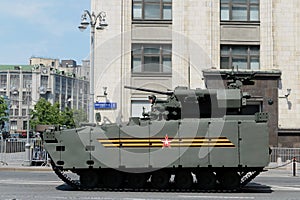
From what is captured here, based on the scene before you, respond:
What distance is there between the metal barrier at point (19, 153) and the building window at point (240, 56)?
13.2 m

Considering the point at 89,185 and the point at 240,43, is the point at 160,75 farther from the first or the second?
the point at 89,185

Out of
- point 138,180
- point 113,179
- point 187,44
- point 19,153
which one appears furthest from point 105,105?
point 138,180

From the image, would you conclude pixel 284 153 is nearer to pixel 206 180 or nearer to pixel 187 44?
A: pixel 187 44

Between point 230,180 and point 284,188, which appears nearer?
point 230,180

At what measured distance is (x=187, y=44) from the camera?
33375mm

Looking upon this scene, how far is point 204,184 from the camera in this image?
55.1ft

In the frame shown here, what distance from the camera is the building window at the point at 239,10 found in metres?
34.0

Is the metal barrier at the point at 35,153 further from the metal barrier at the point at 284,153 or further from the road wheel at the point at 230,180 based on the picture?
the road wheel at the point at 230,180

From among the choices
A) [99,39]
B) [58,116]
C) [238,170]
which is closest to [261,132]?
[238,170]

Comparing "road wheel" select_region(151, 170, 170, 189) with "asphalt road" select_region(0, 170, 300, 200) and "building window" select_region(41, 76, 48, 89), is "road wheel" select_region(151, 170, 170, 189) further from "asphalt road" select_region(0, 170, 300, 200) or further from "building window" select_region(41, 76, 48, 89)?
"building window" select_region(41, 76, 48, 89)

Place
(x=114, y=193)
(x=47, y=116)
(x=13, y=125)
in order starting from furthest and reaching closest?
(x=13, y=125) → (x=47, y=116) → (x=114, y=193)

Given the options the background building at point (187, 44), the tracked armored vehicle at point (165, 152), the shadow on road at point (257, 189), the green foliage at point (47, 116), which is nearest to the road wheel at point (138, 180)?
the tracked armored vehicle at point (165, 152)

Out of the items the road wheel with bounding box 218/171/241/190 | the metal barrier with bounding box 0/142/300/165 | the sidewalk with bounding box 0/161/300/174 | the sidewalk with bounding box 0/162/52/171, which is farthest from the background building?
the road wheel with bounding box 218/171/241/190

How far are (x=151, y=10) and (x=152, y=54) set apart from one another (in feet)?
9.82
